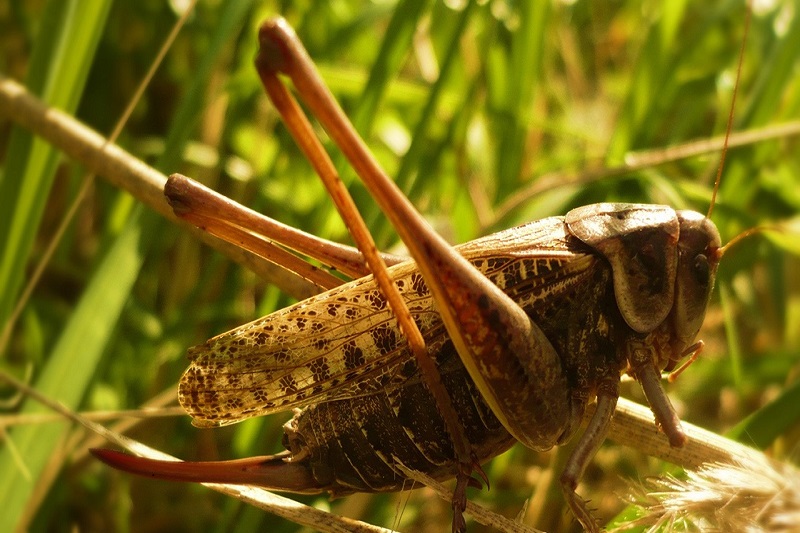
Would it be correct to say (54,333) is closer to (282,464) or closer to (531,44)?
(282,464)

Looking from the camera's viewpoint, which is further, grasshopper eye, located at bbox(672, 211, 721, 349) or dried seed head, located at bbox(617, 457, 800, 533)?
grasshopper eye, located at bbox(672, 211, 721, 349)

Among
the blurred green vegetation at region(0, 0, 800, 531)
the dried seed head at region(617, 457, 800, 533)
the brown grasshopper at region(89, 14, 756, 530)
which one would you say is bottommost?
the dried seed head at region(617, 457, 800, 533)

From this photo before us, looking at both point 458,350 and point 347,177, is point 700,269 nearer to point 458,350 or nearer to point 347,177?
point 458,350

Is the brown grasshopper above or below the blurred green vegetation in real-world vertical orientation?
below

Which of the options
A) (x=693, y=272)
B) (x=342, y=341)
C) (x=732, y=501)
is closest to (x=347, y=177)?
(x=342, y=341)

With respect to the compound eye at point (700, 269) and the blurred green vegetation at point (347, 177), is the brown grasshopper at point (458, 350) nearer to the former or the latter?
the compound eye at point (700, 269)

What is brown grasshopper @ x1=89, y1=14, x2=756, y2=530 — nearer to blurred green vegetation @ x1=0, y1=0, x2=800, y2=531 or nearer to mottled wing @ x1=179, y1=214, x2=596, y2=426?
mottled wing @ x1=179, y1=214, x2=596, y2=426

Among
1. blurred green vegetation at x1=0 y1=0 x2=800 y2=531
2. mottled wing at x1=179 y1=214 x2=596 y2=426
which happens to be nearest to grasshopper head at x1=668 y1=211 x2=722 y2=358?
mottled wing at x1=179 y1=214 x2=596 y2=426
